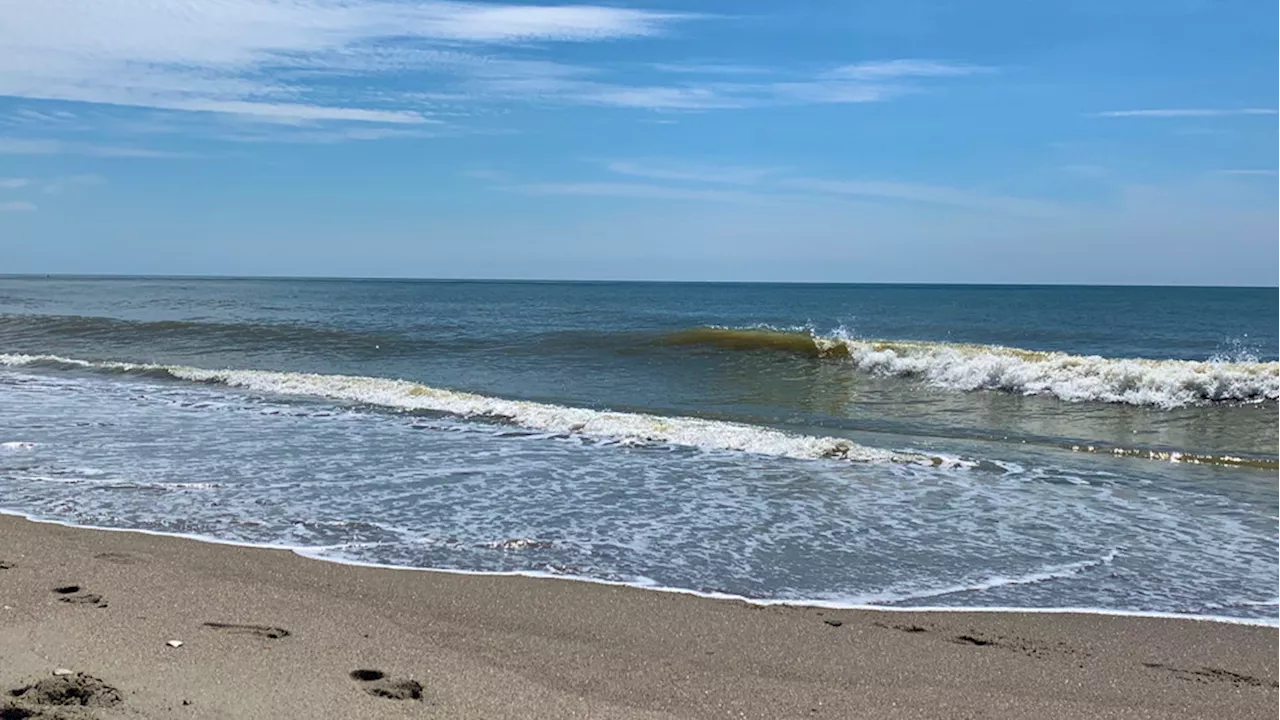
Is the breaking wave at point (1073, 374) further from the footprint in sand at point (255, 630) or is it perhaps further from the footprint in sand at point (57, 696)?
the footprint in sand at point (57, 696)

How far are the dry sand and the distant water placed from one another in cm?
52

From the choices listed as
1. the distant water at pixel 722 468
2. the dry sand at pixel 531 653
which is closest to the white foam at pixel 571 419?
the distant water at pixel 722 468

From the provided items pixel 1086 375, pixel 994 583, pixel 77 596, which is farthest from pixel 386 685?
pixel 1086 375

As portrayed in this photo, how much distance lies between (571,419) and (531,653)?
8079 mm

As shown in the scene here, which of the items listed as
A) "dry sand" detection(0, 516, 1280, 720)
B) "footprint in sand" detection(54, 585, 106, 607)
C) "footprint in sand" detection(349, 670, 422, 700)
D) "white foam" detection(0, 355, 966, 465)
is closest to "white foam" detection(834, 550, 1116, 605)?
"dry sand" detection(0, 516, 1280, 720)

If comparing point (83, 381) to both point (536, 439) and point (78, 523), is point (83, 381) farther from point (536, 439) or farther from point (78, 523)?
point (78, 523)

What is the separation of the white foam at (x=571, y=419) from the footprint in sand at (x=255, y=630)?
658cm

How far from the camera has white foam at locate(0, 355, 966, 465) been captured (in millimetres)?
10422

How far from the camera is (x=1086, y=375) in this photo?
17078mm

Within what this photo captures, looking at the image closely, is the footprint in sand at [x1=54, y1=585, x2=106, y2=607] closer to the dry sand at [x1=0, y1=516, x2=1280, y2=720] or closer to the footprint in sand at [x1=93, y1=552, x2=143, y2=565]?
the dry sand at [x1=0, y1=516, x2=1280, y2=720]

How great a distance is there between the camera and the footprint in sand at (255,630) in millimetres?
4293

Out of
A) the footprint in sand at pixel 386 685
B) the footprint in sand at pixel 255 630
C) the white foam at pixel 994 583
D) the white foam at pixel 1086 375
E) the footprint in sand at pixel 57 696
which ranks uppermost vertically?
the white foam at pixel 1086 375

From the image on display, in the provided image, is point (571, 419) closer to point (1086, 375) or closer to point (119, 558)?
point (119, 558)

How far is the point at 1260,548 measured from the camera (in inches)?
265
